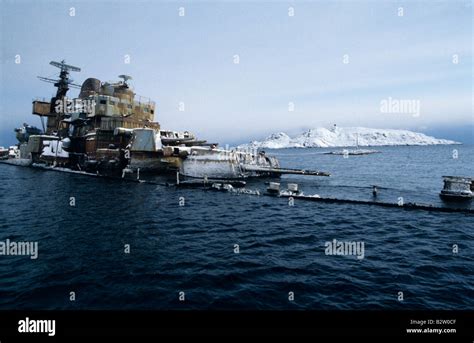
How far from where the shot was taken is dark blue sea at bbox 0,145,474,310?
412 inches

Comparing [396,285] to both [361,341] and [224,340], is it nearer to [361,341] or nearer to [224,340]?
[361,341]

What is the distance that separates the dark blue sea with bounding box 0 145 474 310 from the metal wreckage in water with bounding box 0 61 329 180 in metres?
20.6

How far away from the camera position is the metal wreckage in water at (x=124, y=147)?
1859 inches

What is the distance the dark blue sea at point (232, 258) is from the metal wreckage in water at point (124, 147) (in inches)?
812

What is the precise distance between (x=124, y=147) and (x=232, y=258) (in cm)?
4568

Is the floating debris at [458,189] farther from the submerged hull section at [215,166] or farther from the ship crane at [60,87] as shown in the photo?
the ship crane at [60,87]

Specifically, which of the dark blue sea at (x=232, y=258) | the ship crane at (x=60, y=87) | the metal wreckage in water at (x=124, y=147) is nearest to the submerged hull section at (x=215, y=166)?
the metal wreckage in water at (x=124, y=147)

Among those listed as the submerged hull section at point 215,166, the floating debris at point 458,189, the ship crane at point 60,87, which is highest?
the ship crane at point 60,87

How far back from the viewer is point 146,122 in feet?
212

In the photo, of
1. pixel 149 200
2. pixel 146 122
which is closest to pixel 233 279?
pixel 149 200

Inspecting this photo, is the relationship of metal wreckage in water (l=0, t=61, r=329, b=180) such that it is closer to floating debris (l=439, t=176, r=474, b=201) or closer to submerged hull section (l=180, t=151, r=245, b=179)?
submerged hull section (l=180, t=151, r=245, b=179)

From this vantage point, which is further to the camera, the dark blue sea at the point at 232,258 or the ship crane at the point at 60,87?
the ship crane at the point at 60,87

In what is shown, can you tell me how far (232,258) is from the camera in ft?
47.2

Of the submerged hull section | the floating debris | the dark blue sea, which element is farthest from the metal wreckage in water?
the dark blue sea
